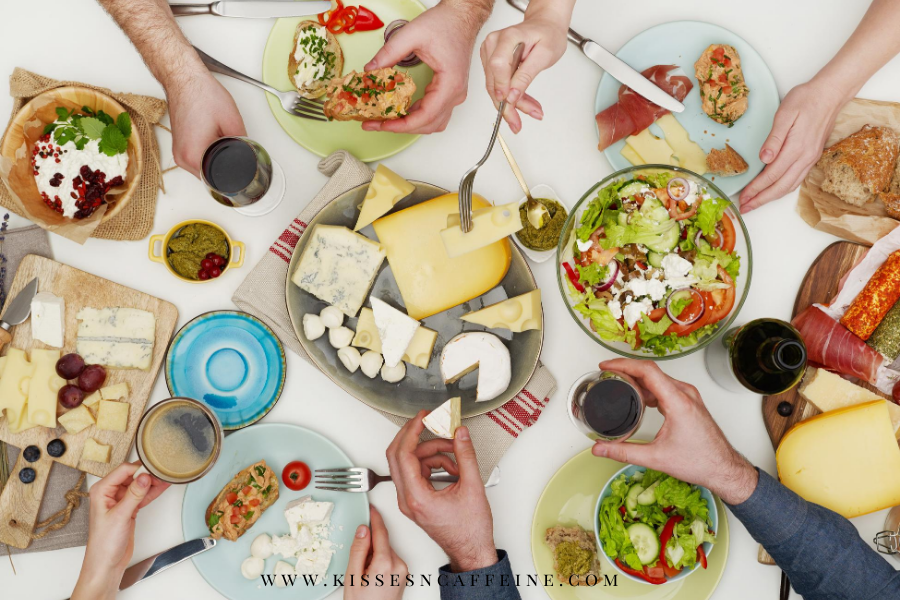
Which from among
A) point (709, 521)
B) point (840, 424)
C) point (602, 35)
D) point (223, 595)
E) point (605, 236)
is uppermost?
point (602, 35)

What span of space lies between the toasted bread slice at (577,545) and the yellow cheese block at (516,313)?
702mm

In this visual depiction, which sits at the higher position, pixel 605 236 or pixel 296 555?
pixel 605 236

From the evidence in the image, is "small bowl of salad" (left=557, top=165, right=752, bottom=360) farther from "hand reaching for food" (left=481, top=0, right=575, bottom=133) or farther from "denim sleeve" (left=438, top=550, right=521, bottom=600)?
"denim sleeve" (left=438, top=550, right=521, bottom=600)

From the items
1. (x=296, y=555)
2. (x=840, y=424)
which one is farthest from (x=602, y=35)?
(x=296, y=555)

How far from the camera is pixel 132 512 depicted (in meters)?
1.82

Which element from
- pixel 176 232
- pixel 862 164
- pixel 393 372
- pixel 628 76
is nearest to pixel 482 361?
pixel 393 372

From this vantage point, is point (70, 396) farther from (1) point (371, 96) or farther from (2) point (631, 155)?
(2) point (631, 155)

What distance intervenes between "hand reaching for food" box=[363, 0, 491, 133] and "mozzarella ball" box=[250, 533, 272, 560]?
143 centimetres

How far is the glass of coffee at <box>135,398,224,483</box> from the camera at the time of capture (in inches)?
72.2

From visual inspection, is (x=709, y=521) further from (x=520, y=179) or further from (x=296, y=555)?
(x=296, y=555)

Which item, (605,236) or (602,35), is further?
(602,35)

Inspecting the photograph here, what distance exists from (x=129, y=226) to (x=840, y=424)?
2488 mm

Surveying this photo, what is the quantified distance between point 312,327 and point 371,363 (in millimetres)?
229

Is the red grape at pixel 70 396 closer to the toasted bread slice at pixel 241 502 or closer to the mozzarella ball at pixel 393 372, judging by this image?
the toasted bread slice at pixel 241 502
